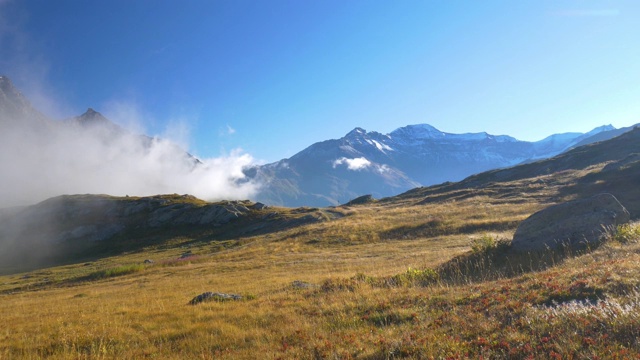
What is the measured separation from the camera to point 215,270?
39.0 metres

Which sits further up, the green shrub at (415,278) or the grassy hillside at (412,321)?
the grassy hillside at (412,321)

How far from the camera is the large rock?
17.3 m

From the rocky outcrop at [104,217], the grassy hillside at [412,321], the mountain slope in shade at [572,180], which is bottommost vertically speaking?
the mountain slope in shade at [572,180]

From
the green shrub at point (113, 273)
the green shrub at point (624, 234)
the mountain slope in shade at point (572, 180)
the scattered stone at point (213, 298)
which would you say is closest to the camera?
the green shrub at point (624, 234)

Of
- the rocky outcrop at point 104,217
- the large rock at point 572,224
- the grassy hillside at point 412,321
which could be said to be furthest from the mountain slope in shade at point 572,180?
the rocky outcrop at point 104,217

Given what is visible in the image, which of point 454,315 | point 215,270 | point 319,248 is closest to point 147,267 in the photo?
point 215,270

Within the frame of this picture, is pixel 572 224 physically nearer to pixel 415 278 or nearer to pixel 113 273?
pixel 415 278

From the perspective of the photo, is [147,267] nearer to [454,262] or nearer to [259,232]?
[259,232]

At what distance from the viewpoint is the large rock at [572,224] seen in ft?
56.7

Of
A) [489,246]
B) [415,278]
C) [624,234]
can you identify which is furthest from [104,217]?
[624,234]

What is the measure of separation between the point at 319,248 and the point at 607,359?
47.7m

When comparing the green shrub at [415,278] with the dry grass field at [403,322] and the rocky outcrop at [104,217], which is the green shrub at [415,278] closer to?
the dry grass field at [403,322]

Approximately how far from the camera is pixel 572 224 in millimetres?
17984

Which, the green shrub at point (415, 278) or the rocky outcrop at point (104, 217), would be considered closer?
the green shrub at point (415, 278)
